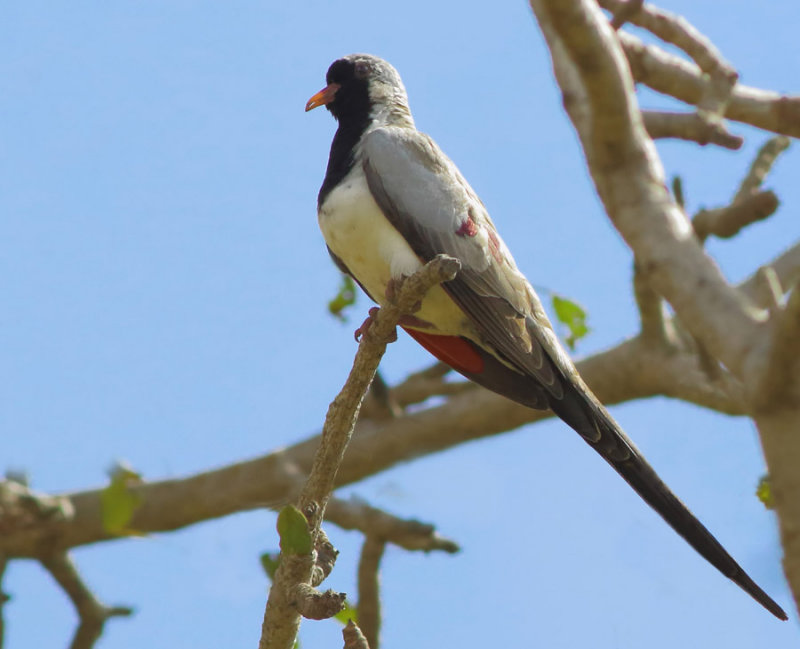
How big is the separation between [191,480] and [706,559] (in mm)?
4137

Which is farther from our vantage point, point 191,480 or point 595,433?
point 191,480

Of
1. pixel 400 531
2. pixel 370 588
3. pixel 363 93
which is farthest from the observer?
pixel 400 531

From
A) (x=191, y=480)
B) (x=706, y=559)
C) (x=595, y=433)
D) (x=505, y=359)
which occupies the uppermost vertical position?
(x=191, y=480)

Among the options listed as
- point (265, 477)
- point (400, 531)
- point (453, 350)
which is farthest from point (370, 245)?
point (265, 477)

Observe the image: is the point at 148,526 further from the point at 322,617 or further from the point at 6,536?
the point at 322,617

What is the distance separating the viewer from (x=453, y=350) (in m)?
4.56

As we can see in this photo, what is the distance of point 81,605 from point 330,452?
13.6 ft

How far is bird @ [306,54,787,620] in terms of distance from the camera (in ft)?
13.1

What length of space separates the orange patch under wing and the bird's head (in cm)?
97

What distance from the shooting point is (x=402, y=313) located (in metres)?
3.61

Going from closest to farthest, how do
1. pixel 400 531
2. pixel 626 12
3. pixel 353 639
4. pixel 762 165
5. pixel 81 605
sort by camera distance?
pixel 353 639
pixel 626 12
pixel 762 165
pixel 400 531
pixel 81 605

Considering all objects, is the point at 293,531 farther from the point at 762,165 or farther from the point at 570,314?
the point at 762,165

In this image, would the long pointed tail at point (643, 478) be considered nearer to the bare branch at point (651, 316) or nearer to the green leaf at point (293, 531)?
the bare branch at point (651, 316)

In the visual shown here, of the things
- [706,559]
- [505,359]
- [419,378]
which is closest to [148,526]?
[419,378]
